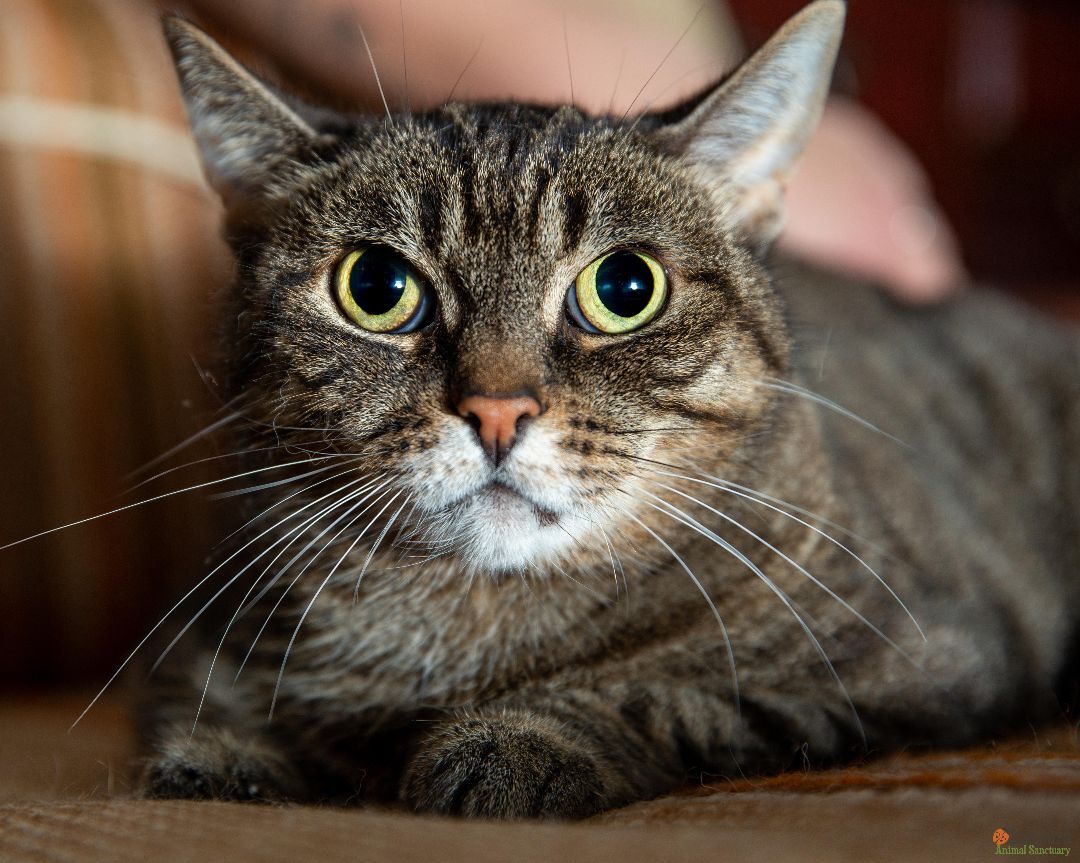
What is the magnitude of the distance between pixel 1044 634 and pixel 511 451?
1049mm

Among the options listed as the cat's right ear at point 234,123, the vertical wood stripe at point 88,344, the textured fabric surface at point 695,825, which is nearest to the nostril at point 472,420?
the textured fabric surface at point 695,825

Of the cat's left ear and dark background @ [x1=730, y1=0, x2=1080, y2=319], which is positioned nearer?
the cat's left ear

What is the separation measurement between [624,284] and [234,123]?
0.58m

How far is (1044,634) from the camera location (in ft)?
4.85

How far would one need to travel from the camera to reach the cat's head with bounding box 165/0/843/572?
97 centimetres

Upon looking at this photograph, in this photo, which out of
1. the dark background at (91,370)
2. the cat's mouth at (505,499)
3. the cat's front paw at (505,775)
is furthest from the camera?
the dark background at (91,370)

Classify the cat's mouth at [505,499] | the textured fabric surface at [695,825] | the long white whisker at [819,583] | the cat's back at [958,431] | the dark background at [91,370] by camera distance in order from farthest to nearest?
the dark background at [91,370]
the cat's back at [958,431]
the long white whisker at [819,583]
the cat's mouth at [505,499]
the textured fabric surface at [695,825]

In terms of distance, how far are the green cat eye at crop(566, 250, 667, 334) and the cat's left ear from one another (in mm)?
202

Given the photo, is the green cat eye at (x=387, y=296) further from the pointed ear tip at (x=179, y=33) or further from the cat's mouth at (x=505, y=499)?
the pointed ear tip at (x=179, y=33)

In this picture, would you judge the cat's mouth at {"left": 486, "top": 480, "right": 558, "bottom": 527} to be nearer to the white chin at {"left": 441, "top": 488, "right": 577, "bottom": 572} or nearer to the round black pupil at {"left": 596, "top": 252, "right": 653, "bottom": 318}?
the white chin at {"left": 441, "top": 488, "right": 577, "bottom": 572}

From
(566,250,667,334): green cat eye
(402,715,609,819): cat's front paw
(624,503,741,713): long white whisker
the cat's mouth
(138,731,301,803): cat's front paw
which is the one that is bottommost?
(138,731,301,803): cat's front paw

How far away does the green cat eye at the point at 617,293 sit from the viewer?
105cm

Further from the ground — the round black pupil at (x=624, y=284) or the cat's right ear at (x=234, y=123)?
the cat's right ear at (x=234, y=123)

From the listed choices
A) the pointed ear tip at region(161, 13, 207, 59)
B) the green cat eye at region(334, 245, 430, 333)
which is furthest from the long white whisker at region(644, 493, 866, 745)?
the pointed ear tip at region(161, 13, 207, 59)
